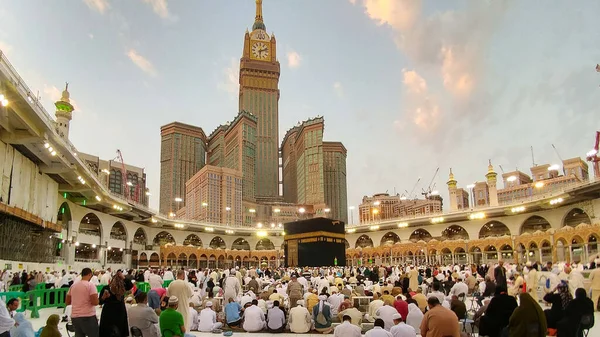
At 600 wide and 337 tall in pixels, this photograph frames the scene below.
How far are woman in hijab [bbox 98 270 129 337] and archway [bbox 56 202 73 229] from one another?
2867 cm

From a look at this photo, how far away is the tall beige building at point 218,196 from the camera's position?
3957 inches

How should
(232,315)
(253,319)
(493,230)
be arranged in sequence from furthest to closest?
(493,230), (232,315), (253,319)

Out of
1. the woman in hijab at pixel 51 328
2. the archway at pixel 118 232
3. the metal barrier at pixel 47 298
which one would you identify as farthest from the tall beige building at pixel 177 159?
the woman in hijab at pixel 51 328

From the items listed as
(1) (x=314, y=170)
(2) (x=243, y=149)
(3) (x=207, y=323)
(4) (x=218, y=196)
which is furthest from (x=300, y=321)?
(2) (x=243, y=149)

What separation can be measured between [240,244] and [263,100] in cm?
10188

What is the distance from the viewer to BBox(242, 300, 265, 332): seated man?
9727 millimetres

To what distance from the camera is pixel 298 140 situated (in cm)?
14062

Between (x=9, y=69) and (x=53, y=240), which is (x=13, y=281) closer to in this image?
(x=9, y=69)

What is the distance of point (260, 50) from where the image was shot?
16088cm

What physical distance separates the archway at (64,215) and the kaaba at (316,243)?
17.0 metres

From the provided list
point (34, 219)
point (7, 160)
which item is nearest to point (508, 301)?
point (7, 160)

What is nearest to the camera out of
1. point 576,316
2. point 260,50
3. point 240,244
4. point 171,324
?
point 171,324

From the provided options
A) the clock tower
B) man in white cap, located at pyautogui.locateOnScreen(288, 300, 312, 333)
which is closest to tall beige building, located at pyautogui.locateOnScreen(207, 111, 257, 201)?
the clock tower

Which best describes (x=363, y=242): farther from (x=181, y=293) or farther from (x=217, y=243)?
(x=181, y=293)
